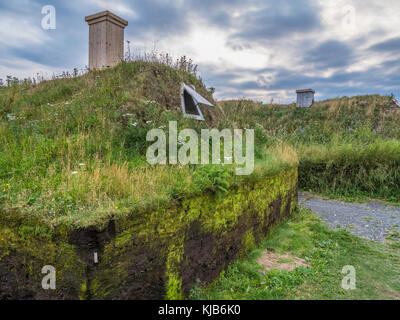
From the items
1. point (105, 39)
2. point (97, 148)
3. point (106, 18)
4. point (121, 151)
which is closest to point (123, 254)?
point (121, 151)

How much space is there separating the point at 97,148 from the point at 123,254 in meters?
2.56

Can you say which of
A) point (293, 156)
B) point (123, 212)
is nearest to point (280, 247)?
point (293, 156)

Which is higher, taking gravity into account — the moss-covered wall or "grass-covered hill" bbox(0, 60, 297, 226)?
"grass-covered hill" bbox(0, 60, 297, 226)

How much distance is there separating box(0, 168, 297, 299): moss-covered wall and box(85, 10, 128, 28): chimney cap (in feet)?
21.7

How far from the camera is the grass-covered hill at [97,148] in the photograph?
8.36ft

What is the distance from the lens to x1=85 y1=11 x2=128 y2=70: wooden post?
7.81 metres

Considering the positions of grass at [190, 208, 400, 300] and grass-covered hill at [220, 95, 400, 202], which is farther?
grass-covered hill at [220, 95, 400, 202]

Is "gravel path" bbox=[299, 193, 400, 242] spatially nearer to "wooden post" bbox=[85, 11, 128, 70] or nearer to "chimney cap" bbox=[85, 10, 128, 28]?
"wooden post" bbox=[85, 11, 128, 70]

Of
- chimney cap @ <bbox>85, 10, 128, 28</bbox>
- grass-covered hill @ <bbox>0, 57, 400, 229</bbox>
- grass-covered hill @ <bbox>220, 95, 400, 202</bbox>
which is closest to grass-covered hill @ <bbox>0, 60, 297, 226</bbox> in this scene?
grass-covered hill @ <bbox>0, 57, 400, 229</bbox>
